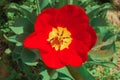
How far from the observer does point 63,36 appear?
2.71 m

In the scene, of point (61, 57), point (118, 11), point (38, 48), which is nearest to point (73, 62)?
point (61, 57)

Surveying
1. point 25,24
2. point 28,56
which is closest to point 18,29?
point 25,24

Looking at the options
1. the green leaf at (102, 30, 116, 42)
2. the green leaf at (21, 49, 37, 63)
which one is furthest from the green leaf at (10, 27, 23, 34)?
the green leaf at (102, 30, 116, 42)

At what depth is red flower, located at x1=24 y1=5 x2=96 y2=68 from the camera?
2.60 meters

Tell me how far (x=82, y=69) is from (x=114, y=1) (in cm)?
153

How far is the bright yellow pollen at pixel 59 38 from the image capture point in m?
2.68

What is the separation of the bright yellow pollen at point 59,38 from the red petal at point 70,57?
4cm

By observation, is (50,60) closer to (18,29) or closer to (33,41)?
(33,41)

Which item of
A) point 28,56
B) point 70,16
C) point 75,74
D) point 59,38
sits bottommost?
point 75,74

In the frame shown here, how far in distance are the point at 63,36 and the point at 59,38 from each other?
0.04 m

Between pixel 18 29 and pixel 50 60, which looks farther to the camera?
pixel 18 29

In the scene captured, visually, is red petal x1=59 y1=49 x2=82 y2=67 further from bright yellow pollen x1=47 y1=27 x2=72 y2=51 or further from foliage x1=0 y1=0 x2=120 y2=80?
foliage x1=0 y1=0 x2=120 y2=80

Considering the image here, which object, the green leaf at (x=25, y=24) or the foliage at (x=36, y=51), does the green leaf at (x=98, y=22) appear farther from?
the green leaf at (x=25, y=24)

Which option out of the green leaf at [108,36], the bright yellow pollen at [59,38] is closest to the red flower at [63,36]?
the bright yellow pollen at [59,38]
